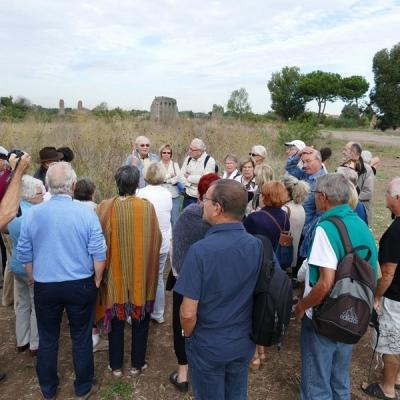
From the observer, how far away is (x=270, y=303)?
180 cm

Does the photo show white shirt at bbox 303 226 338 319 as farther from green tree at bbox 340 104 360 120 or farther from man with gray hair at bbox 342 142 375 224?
green tree at bbox 340 104 360 120

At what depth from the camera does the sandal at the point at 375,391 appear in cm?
267

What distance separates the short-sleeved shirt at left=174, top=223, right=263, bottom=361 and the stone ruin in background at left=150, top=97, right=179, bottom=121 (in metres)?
15.3

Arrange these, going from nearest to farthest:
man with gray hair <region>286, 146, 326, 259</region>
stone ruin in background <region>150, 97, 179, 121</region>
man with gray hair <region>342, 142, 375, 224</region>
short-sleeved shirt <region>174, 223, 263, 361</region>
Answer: short-sleeved shirt <region>174, 223, 263, 361</region> < man with gray hair <region>286, 146, 326, 259</region> < man with gray hair <region>342, 142, 375, 224</region> < stone ruin in background <region>150, 97, 179, 121</region>

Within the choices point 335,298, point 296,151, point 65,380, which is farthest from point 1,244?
point 296,151

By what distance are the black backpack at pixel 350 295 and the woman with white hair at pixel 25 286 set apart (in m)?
2.22

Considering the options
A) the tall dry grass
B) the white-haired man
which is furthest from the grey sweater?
the tall dry grass

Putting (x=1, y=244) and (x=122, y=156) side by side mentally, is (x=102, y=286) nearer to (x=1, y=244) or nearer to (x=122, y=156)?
(x=1, y=244)

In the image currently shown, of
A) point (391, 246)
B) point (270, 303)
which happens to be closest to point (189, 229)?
point (270, 303)

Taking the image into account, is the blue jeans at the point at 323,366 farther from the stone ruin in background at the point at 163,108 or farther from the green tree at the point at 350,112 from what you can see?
the green tree at the point at 350,112

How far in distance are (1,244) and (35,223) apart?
222 centimetres

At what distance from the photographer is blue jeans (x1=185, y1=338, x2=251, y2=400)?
73.2 inches

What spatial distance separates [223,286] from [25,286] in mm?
2047

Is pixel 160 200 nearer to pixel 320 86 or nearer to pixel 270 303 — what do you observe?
pixel 270 303
